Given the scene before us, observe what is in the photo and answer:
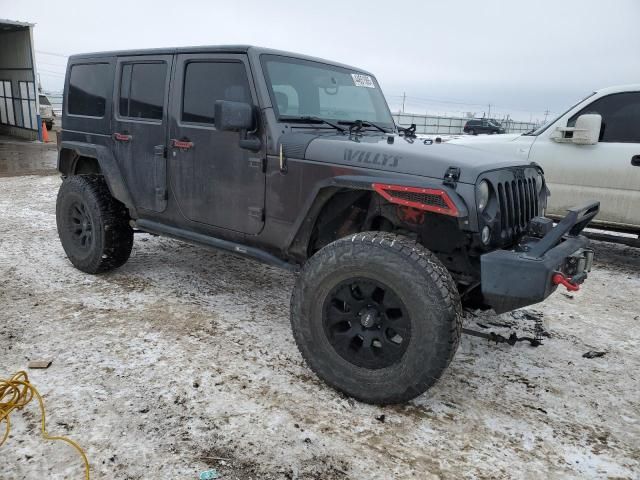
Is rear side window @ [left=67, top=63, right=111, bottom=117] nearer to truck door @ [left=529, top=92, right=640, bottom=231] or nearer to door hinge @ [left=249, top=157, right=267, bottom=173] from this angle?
door hinge @ [left=249, top=157, right=267, bottom=173]

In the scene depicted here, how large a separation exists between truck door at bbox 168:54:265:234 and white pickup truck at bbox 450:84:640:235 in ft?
12.3

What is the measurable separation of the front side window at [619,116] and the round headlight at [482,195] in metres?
3.49

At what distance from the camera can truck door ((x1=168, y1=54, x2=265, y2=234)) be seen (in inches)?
127

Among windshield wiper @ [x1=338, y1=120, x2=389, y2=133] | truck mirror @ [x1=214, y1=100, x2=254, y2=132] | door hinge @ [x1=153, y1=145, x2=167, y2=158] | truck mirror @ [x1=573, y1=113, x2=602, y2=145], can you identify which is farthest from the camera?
truck mirror @ [x1=573, y1=113, x2=602, y2=145]

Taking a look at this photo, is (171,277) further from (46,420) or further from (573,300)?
(573,300)

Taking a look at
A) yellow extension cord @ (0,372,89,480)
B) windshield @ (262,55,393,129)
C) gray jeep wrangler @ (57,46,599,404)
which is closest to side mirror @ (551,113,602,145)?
gray jeep wrangler @ (57,46,599,404)

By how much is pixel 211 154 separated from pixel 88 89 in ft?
5.90

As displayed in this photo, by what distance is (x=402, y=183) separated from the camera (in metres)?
2.54

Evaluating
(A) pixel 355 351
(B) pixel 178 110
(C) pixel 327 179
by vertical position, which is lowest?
(A) pixel 355 351

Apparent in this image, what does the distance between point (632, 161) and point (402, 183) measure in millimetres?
3712

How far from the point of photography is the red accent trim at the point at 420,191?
7.84 ft

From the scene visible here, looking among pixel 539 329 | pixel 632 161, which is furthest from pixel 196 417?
pixel 632 161

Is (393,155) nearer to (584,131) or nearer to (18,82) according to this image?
(584,131)

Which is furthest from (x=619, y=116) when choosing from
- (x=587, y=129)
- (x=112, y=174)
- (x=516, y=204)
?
(x=112, y=174)
